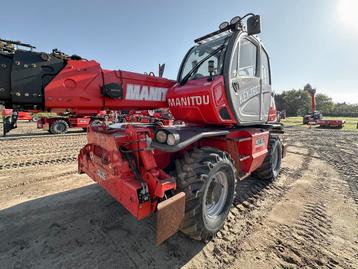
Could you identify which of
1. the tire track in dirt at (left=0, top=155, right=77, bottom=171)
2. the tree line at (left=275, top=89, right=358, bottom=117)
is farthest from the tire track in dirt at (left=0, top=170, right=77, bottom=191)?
the tree line at (left=275, top=89, right=358, bottom=117)

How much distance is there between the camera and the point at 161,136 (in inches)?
104

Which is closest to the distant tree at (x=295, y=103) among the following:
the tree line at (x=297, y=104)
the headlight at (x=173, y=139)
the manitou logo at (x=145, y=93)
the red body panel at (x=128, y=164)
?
the tree line at (x=297, y=104)

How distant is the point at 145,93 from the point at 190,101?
75cm

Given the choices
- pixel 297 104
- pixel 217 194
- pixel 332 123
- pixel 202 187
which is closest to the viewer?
pixel 202 187

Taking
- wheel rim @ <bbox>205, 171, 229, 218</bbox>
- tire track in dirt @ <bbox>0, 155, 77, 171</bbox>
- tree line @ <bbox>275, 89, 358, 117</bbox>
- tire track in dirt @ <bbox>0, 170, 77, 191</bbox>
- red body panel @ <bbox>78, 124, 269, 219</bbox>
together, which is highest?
tree line @ <bbox>275, 89, 358, 117</bbox>

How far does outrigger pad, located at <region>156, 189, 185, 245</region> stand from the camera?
7.16 ft

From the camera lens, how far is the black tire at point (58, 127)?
13.7m

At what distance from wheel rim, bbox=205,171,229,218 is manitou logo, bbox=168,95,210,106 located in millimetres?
1130

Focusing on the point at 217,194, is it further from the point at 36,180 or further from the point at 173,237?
the point at 36,180

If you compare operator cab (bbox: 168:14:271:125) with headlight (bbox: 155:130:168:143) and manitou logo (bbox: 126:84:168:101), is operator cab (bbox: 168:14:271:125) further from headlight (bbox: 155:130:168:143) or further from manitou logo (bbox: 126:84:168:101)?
headlight (bbox: 155:130:168:143)

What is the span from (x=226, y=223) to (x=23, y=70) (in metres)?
3.40

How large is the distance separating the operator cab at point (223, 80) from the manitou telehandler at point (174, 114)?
0.02 m

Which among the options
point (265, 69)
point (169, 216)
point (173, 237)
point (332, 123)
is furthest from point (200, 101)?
point (332, 123)

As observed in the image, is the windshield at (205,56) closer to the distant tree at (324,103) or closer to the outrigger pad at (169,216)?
the outrigger pad at (169,216)
